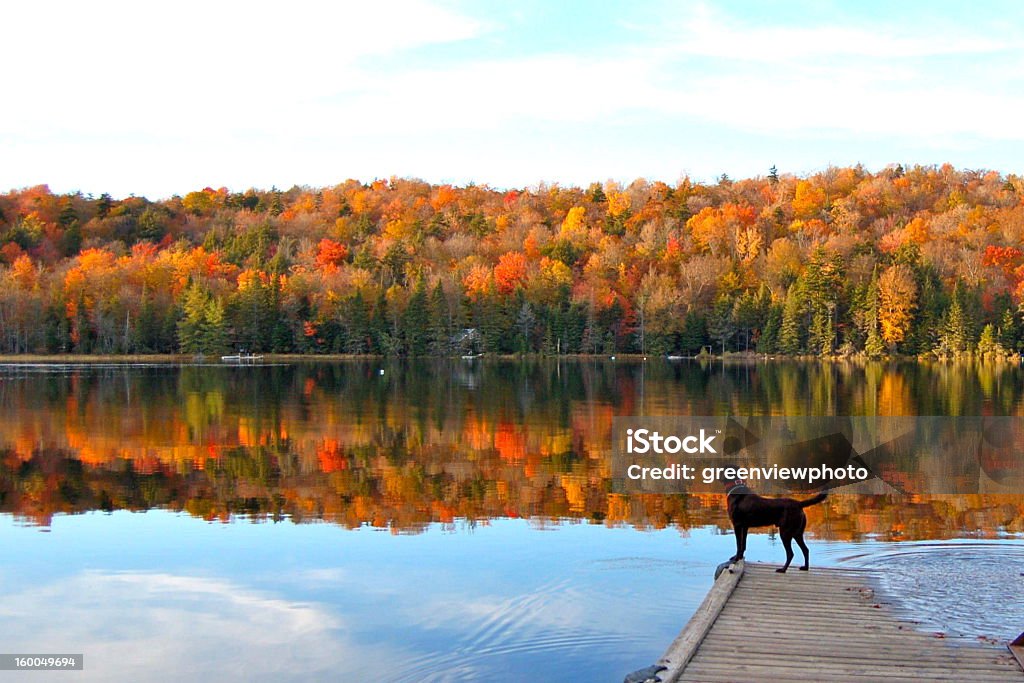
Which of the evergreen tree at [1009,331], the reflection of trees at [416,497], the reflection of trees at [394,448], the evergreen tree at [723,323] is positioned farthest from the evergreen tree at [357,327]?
the reflection of trees at [416,497]

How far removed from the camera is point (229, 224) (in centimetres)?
15312

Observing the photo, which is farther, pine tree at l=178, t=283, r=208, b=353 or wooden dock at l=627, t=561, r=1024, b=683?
pine tree at l=178, t=283, r=208, b=353

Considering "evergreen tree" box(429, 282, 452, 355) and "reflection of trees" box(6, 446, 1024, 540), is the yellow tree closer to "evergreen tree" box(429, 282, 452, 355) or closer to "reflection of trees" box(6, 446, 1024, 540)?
"evergreen tree" box(429, 282, 452, 355)

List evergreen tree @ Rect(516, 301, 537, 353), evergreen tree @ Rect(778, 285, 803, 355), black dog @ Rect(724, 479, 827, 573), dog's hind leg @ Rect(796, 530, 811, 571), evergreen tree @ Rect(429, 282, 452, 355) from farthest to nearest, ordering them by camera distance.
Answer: evergreen tree @ Rect(516, 301, 537, 353)
evergreen tree @ Rect(429, 282, 452, 355)
evergreen tree @ Rect(778, 285, 803, 355)
dog's hind leg @ Rect(796, 530, 811, 571)
black dog @ Rect(724, 479, 827, 573)

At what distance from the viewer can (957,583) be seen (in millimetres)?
11523

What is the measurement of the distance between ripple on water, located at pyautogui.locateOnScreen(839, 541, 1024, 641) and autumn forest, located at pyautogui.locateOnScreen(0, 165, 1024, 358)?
8195cm

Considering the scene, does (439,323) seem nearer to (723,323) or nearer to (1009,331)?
(723,323)

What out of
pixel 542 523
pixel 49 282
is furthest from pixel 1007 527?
pixel 49 282

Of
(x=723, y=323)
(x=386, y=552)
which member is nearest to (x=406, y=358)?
(x=723, y=323)

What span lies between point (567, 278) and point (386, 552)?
316 feet

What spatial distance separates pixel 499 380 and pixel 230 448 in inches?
1301

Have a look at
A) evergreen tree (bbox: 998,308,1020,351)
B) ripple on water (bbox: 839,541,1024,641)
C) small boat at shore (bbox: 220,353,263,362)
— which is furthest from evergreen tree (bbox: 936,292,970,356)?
ripple on water (bbox: 839,541,1024,641)

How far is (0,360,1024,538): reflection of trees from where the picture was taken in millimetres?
17031

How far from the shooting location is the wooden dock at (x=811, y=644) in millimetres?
8109
